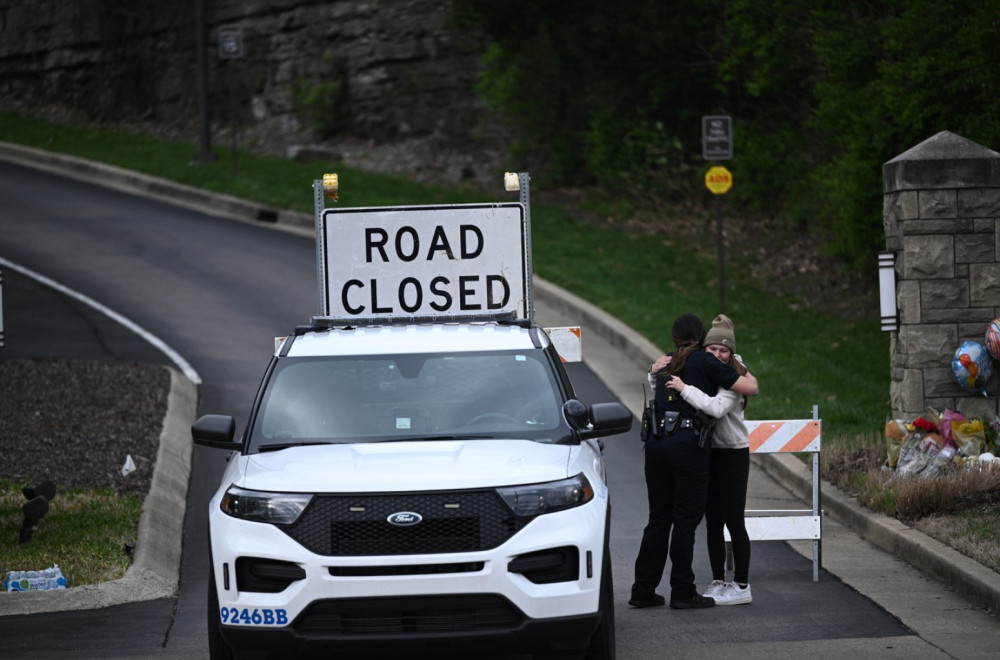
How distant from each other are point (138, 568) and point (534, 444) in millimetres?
3773

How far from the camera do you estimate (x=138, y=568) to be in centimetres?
962

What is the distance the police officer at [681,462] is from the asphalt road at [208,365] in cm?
30

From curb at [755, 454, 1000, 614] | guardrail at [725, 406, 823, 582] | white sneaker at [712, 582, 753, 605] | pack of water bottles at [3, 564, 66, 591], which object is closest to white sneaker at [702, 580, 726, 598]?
white sneaker at [712, 582, 753, 605]

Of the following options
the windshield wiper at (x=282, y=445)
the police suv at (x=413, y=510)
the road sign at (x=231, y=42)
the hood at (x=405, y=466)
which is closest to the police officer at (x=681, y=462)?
the police suv at (x=413, y=510)

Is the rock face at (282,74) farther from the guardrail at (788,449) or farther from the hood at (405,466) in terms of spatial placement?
the hood at (405,466)

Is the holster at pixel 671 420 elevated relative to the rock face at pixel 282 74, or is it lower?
lower

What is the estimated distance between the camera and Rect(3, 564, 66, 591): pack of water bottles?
29.8 feet

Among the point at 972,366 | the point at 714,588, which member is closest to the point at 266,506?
the point at 714,588

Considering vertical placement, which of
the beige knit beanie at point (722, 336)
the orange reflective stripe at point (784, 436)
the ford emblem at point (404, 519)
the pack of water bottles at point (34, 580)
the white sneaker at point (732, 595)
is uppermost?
the beige knit beanie at point (722, 336)

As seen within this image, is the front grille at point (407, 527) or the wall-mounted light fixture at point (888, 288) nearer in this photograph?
the front grille at point (407, 527)

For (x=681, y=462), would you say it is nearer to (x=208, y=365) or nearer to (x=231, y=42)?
(x=208, y=365)

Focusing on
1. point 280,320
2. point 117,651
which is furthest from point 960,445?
point 280,320

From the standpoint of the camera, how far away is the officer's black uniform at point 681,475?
329 inches

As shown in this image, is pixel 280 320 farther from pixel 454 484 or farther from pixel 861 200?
pixel 454 484
